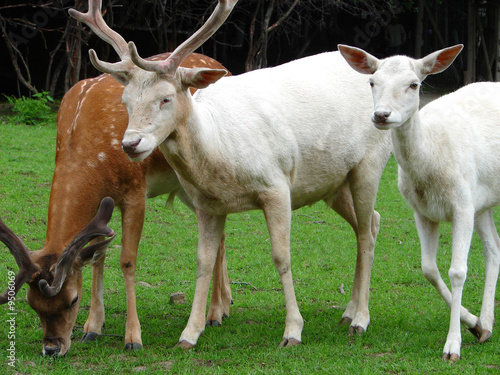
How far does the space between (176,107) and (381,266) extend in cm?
408

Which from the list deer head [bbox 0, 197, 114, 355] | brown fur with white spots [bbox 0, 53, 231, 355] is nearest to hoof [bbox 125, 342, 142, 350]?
brown fur with white spots [bbox 0, 53, 231, 355]

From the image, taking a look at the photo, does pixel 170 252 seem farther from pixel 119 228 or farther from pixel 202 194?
pixel 202 194

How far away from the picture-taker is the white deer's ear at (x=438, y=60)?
5215 mm

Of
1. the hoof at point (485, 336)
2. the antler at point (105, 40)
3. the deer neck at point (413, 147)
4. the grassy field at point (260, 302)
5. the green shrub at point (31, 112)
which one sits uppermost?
the antler at point (105, 40)

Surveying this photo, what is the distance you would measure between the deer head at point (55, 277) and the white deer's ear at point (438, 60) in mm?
2471

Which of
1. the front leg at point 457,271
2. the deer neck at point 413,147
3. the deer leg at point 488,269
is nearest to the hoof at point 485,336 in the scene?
the deer leg at point 488,269

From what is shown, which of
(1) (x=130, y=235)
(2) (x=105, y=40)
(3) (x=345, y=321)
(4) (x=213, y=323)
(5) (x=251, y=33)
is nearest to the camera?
(2) (x=105, y=40)

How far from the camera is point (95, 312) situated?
587 centimetres

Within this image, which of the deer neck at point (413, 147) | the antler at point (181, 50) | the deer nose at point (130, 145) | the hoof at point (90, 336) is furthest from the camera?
the hoof at point (90, 336)

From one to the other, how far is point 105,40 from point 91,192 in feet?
3.88

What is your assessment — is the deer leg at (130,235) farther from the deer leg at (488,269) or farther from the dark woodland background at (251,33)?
the dark woodland background at (251,33)

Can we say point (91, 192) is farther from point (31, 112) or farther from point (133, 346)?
point (31, 112)

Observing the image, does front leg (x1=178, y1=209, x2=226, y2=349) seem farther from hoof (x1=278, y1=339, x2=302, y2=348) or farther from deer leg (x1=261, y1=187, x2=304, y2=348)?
hoof (x1=278, y1=339, x2=302, y2=348)

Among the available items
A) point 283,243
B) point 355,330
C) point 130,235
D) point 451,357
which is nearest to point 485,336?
point 451,357
